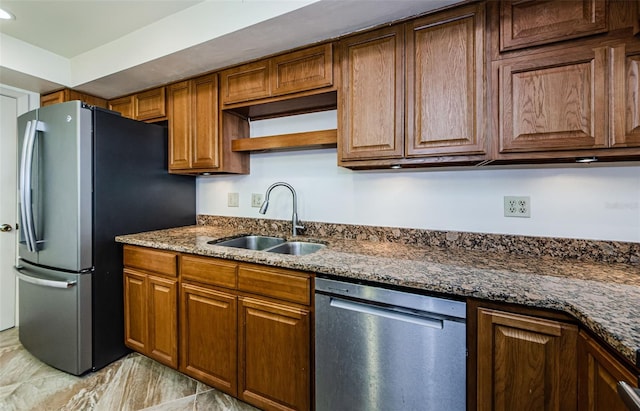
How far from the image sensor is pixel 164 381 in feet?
6.02

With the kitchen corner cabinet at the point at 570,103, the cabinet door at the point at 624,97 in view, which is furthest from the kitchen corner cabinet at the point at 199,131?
the cabinet door at the point at 624,97

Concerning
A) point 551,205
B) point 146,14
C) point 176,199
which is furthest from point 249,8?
point 551,205

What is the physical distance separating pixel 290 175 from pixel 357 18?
1088 millimetres

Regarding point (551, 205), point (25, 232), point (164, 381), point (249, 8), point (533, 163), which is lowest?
point (164, 381)

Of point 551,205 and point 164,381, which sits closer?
point 551,205

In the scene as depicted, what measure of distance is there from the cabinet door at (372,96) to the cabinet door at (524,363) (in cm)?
88

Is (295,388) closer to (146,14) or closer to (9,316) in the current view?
(146,14)

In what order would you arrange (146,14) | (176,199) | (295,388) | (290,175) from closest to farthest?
(295,388) → (146,14) → (290,175) → (176,199)

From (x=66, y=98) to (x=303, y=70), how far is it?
6.93 feet

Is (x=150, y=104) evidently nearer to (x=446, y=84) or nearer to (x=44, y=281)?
(x=44, y=281)

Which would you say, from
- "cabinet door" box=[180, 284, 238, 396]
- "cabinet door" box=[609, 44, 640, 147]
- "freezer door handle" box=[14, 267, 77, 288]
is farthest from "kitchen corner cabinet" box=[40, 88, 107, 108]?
"cabinet door" box=[609, 44, 640, 147]

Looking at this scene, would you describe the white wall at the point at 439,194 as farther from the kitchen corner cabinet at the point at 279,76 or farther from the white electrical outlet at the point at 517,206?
the kitchen corner cabinet at the point at 279,76

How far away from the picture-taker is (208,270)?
5.27 feet

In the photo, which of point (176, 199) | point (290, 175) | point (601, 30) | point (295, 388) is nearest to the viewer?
point (601, 30)
